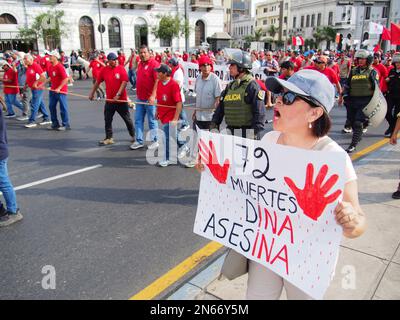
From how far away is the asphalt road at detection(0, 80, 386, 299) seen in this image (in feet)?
9.96

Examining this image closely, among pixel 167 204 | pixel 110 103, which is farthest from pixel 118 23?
pixel 167 204

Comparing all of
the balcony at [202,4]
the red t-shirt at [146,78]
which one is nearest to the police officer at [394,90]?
the red t-shirt at [146,78]

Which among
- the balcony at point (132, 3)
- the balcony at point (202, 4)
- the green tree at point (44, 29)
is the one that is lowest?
the green tree at point (44, 29)

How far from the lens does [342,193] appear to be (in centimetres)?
165

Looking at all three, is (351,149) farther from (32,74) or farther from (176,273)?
(32,74)

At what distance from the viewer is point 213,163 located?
2.26 metres

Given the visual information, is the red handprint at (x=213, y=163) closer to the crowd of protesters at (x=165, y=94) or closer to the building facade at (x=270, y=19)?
the crowd of protesters at (x=165, y=94)

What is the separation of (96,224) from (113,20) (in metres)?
44.8

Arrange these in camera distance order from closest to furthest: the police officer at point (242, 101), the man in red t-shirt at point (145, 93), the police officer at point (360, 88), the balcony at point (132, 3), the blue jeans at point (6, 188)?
the blue jeans at point (6, 188) → the police officer at point (242, 101) → the police officer at point (360, 88) → the man in red t-shirt at point (145, 93) → the balcony at point (132, 3)

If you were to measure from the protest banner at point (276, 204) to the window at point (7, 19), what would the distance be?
41425mm

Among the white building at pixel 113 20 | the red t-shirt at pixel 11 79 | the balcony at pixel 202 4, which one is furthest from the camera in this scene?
the balcony at pixel 202 4

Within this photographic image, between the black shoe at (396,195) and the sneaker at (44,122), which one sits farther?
the sneaker at (44,122)

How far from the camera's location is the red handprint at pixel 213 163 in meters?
2.21

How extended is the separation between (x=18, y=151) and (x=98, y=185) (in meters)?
2.98
